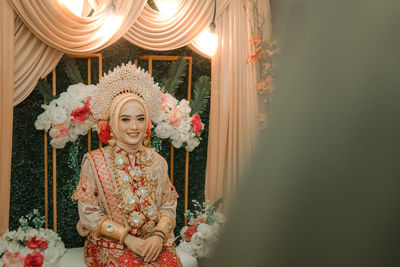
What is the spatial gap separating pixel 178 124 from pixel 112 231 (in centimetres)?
107

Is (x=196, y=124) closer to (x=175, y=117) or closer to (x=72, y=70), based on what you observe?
(x=175, y=117)

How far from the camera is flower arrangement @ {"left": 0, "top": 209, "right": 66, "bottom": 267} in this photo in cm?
230

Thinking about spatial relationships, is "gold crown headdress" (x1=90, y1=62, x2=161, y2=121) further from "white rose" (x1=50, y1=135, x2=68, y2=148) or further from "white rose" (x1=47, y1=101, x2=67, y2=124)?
"white rose" (x1=50, y1=135, x2=68, y2=148)

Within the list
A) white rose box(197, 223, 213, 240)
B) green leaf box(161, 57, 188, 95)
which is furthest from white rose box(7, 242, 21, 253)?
green leaf box(161, 57, 188, 95)

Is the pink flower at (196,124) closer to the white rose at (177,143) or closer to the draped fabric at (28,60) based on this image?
the white rose at (177,143)

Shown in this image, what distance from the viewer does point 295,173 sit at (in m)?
0.23

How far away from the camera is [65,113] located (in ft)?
8.38

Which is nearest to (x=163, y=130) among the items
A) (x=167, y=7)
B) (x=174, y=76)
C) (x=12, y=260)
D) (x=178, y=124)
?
(x=178, y=124)

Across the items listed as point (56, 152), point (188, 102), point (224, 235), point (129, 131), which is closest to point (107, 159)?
point (129, 131)

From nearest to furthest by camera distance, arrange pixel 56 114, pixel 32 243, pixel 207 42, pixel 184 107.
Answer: pixel 32 243, pixel 56 114, pixel 184 107, pixel 207 42

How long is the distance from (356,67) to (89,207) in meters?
2.18

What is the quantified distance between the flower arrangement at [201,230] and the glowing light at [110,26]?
151 cm

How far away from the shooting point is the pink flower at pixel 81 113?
2558 millimetres

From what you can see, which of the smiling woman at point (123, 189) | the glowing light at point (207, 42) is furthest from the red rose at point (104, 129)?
the glowing light at point (207, 42)
